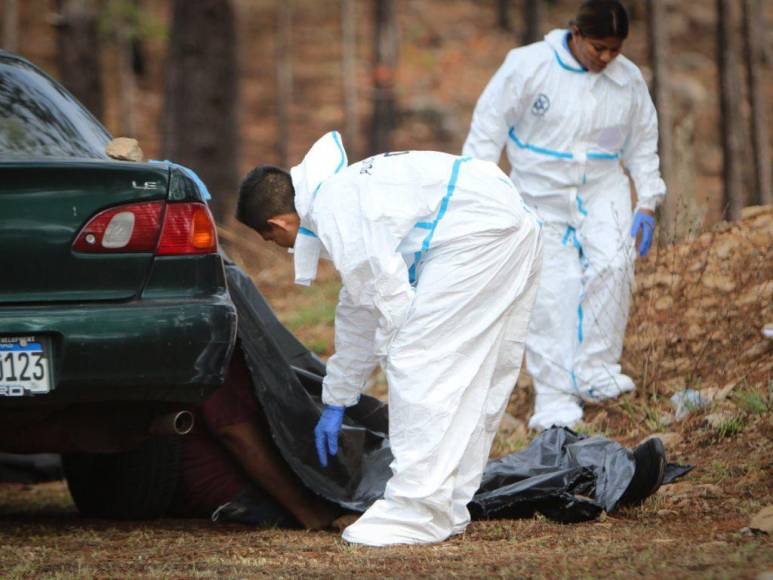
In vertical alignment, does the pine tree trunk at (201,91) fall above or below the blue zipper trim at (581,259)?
above

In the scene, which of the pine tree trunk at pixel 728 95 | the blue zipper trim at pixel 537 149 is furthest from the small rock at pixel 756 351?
the pine tree trunk at pixel 728 95

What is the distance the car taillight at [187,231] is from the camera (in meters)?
4.29

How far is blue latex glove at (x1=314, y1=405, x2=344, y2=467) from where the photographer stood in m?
4.77

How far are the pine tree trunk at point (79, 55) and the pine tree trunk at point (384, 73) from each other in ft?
34.9

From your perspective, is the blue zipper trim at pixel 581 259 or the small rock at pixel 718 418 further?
the blue zipper trim at pixel 581 259

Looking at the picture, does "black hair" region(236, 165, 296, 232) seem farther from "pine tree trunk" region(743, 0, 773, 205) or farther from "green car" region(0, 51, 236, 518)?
"pine tree trunk" region(743, 0, 773, 205)

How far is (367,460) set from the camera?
520 cm

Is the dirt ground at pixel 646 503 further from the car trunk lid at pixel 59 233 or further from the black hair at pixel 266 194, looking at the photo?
the black hair at pixel 266 194

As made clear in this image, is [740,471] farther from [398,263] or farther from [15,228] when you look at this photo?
[15,228]

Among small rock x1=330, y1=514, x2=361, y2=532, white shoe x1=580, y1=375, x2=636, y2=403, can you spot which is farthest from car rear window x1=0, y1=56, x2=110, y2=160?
white shoe x1=580, y1=375, x2=636, y2=403

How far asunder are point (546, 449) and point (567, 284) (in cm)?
169

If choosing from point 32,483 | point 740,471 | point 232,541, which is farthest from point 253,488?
point 32,483

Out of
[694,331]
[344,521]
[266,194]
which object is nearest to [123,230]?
[266,194]

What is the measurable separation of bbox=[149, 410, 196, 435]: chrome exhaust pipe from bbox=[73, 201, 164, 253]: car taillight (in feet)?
1.84
